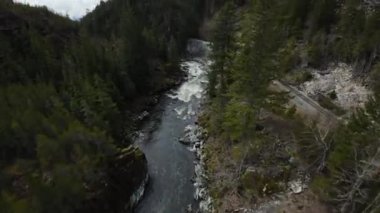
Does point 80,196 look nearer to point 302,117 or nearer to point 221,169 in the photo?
point 221,169

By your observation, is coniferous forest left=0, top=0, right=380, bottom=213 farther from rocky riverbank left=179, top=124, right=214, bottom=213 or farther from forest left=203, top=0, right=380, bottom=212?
rocky riverbank left=179, top=124, right=214, bottom=213

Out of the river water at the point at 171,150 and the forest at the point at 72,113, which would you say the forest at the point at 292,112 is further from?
the forest at the point at 72,113

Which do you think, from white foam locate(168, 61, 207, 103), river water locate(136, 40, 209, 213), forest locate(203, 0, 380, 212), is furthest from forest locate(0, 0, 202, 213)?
forest locate(203, 0, 380, 212)

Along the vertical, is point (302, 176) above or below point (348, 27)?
below

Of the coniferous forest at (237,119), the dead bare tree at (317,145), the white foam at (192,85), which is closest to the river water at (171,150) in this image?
the white foam at (192,85)

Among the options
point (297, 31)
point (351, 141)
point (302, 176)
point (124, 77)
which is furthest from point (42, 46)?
point (351, 141)

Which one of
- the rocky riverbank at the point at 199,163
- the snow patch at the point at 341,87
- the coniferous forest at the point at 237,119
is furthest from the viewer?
the snow patch at the point at 341,87
